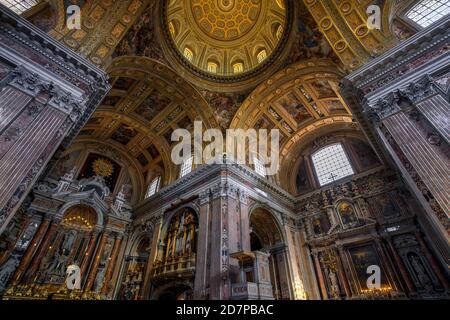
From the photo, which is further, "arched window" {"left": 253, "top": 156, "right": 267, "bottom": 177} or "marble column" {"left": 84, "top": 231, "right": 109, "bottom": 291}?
"arched window" {"left": 253, "top": 156, "right": 267, "bottom": 177}

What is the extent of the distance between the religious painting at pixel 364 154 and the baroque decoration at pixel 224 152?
9 cm

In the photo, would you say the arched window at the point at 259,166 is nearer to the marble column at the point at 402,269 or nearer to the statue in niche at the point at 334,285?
the statue in niche at the point at 334,285

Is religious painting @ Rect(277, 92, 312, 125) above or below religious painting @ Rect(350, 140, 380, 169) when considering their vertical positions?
above

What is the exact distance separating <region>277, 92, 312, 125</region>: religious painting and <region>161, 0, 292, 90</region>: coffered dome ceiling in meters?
2.55

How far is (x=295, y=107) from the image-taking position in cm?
1576

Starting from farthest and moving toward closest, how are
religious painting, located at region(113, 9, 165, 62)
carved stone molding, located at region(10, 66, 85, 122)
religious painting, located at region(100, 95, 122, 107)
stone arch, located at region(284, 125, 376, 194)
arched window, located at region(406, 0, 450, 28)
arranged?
stone arch, located at region(284, 125, 376, 194) < religious painting, located at region(100, 95, 122, 107) < religious painting, located at region(113, 9, 165, 62) < arched window, located at region(406, 0, 450, 28) < carved stone molding, located at region(10, 66, 85, 122)

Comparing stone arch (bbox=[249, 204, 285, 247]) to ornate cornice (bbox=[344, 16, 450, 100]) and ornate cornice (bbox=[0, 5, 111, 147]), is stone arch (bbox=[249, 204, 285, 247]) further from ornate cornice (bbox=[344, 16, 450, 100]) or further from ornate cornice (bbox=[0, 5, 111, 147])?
ornate cornice (bbox=[0, 5, 111, 147])

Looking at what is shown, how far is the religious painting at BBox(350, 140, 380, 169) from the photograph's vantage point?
13.8m

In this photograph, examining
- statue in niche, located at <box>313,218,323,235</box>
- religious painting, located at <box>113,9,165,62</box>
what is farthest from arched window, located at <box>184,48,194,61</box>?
statue in niche, located at <box>313,218,323,235</box>

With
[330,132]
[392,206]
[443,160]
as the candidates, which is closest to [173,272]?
[443,160]

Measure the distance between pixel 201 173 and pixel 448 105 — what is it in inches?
431

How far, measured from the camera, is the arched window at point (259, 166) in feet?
52.1

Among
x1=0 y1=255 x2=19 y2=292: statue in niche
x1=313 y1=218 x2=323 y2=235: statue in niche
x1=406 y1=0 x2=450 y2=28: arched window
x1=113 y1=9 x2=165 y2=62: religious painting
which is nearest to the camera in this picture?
x1=406 y1=0 x2=450 y2=28: arched window

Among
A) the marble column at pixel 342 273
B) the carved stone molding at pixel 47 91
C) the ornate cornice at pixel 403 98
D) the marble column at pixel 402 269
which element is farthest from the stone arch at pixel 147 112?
the marble column at pixel 402 269
